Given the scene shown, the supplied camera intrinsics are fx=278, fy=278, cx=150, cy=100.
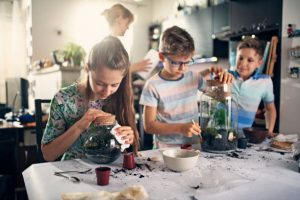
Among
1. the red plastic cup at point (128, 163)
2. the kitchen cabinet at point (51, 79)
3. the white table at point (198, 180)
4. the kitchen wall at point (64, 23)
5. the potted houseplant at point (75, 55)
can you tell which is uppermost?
the kitchen wall at point (64, 23)

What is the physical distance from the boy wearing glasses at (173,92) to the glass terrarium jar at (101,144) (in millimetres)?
360

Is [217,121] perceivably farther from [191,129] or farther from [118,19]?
[118,19]

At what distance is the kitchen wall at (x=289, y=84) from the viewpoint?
2041 millimetres

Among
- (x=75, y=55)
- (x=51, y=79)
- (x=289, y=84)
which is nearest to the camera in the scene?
(x=289, y=84)

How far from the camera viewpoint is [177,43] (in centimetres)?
127

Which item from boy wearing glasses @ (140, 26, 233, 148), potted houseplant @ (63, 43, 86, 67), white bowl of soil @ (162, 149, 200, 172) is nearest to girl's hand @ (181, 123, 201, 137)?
boy wearing glasses @ (140, 26, 233, 148)

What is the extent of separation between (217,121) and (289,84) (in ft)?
3.87

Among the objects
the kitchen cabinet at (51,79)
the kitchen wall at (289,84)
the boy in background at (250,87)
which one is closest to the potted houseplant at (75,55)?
the kitchen cabinet at (51,79)

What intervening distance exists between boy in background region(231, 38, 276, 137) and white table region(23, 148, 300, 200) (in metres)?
0.67

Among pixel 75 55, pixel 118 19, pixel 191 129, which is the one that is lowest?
pixel 191 129

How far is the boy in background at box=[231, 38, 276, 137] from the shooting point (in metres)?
1.70

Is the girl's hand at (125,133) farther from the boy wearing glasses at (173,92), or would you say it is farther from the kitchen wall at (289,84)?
the kitchen wall at (289,84)

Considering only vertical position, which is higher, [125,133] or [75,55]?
[75,55]

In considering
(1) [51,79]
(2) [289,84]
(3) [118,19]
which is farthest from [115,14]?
(1) [51,79]
